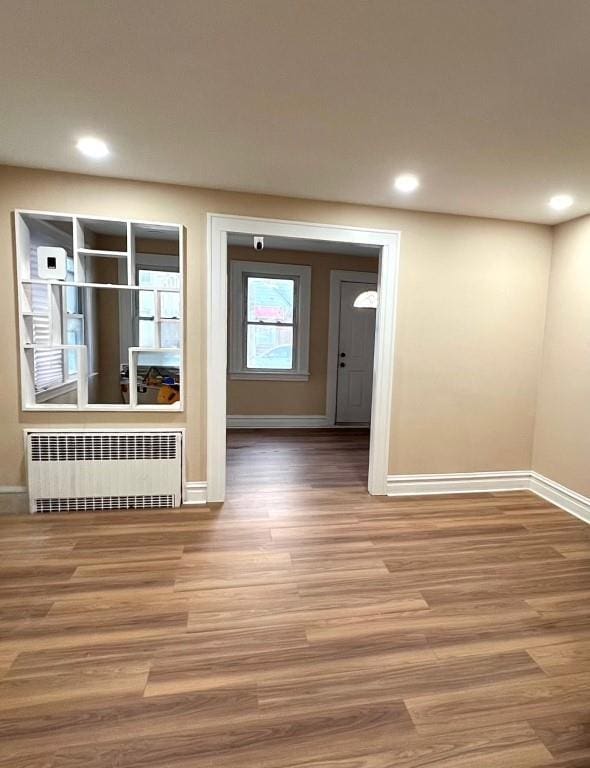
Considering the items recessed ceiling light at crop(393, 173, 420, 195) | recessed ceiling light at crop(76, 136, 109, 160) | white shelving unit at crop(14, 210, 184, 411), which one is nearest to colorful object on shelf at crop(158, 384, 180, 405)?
white shelving unit at crop(14, 210, 184, 411)

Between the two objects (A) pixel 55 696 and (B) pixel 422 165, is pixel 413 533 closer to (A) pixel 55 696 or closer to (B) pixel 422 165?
(A) pixel 55 696

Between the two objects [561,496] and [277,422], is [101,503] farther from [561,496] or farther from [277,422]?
[561,496]

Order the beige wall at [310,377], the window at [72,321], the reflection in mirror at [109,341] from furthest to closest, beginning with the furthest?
the beige wall at [310,377], the reflection in mirror at [109,341], the window at [72,321]

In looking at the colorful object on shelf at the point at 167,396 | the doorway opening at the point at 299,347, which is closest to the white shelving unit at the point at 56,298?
the colorful object on shelf at the point at 167,396

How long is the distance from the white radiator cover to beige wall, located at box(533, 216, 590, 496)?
10.5 ft

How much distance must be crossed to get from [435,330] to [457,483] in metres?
1.42

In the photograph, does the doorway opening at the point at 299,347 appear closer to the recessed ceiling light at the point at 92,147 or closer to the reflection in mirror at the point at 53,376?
the reflection in mirror at the point at 53,376

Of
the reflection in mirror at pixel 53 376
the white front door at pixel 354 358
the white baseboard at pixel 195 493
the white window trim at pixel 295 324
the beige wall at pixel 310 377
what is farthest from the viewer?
the white front door at pixel 354 358

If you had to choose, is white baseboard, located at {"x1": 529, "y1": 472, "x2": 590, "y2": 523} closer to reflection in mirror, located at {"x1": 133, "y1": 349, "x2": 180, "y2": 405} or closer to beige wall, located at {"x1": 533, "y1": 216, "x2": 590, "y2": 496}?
beige wall, located at {"x1": 533, "y1": 216, "x2": 590, "y2": 496}

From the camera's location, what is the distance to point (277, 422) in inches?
235

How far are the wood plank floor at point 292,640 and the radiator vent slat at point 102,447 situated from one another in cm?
45

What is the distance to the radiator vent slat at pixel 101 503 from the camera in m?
2.98

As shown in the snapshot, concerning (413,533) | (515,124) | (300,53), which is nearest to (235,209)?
(300,53)

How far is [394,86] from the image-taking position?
5.48 feet
